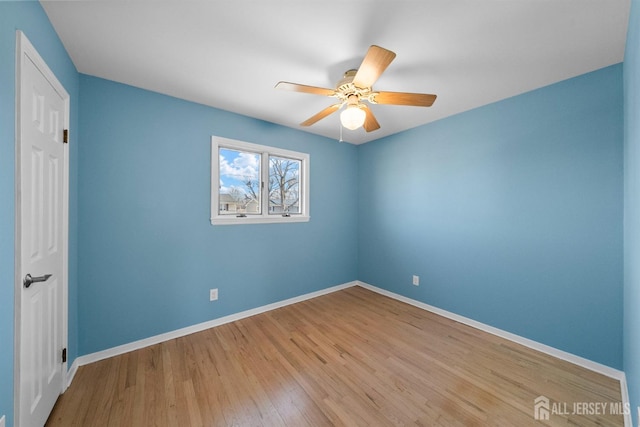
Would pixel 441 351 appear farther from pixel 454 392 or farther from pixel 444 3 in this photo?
pixel 444 3

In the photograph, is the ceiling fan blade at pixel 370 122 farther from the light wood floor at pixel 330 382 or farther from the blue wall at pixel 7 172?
the light wood floor at pixel 330 382

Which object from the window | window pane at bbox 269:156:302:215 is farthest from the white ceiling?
window pane at bbox 269:156:302:215

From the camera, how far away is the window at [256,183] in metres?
2.66

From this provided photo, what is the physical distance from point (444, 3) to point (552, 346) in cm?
285

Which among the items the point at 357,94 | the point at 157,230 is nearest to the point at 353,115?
the point at 357,94

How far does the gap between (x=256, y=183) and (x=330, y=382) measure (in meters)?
2.28

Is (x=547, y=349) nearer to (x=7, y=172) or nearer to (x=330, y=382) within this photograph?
(x=330, y=382)

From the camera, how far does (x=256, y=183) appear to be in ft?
9.90

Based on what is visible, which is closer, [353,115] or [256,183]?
[353,115]

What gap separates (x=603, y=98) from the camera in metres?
1.85

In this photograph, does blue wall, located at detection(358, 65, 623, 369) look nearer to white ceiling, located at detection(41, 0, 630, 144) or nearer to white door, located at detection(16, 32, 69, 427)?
white ceiling, located at detection(41, 0, 630, 144)

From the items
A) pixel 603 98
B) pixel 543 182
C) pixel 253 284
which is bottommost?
pixel 253 284

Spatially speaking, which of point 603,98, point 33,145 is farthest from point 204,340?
point 603,98

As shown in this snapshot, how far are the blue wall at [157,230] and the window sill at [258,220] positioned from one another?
0.07 meters
